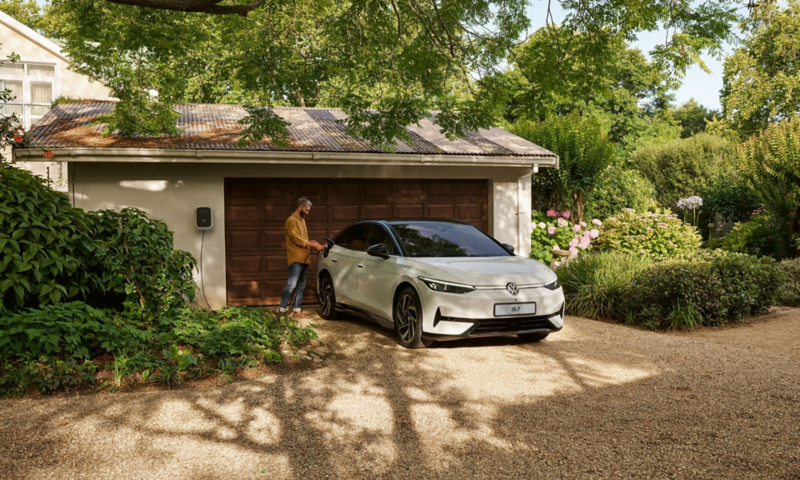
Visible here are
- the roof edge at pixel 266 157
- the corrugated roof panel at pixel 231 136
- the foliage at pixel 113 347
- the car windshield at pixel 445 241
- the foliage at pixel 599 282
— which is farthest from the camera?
the corrugated roof panel at pixel 231 136

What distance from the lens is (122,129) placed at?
426 inches

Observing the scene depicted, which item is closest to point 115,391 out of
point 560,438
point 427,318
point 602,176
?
point 427,318

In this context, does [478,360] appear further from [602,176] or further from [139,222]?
[602,176]

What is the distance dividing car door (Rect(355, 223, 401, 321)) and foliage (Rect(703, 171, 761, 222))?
45.8 feet

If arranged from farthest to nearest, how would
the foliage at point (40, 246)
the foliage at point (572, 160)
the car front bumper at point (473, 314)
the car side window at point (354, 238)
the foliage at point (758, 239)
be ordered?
the foliage at point (758, 239) < the foliage at point (572, 160) < the car side window at point (354, 238) < the car front bumper at point (473, 314) < the foliage at point (40, 246)

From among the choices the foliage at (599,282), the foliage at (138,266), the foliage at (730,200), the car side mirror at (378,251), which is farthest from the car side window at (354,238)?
the foliage at (730,200)

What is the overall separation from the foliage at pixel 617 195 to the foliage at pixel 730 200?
11.3 feet

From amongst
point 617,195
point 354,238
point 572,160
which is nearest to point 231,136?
point 354,238

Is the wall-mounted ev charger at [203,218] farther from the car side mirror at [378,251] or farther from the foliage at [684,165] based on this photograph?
the foliage at [684,165]

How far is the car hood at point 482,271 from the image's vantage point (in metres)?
7.28

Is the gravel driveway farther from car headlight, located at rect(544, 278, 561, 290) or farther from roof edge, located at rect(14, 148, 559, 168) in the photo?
roof edge, located at rect(14, 148, 559, 168)

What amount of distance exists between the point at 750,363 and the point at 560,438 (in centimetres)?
335

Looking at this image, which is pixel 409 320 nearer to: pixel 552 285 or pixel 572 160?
pixel 552 285

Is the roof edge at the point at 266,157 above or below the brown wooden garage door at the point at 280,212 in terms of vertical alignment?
above
